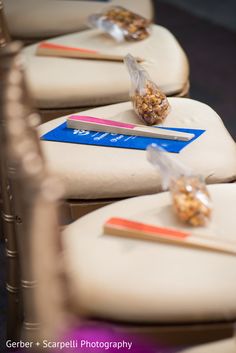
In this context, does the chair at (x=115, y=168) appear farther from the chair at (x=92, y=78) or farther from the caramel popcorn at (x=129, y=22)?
the caramel popcorn at (x=129, y=22)

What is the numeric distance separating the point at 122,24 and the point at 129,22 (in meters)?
0.02

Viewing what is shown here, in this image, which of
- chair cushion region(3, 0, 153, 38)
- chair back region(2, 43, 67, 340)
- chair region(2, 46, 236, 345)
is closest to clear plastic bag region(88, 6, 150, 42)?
chair cushion region(3, 0, 153, 38)

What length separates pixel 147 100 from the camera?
1.70 meters

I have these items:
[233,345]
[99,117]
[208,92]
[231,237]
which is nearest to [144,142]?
[99,117]

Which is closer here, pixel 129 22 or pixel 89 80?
pixel 89 80

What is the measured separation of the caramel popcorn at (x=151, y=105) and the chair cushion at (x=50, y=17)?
0.73 m

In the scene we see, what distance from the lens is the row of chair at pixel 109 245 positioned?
3.14 feet

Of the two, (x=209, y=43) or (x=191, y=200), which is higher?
(x=191, y=200)

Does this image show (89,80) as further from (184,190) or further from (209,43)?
(209,43)

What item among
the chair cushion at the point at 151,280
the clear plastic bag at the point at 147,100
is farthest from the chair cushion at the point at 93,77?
the chair cushion at the point at 151,280

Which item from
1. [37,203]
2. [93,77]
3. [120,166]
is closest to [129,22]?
[93,77]

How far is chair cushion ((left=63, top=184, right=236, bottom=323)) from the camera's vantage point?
1233mm

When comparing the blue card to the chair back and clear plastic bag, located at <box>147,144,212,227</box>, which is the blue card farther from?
the chair back

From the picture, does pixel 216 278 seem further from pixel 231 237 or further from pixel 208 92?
pixel 208 92
